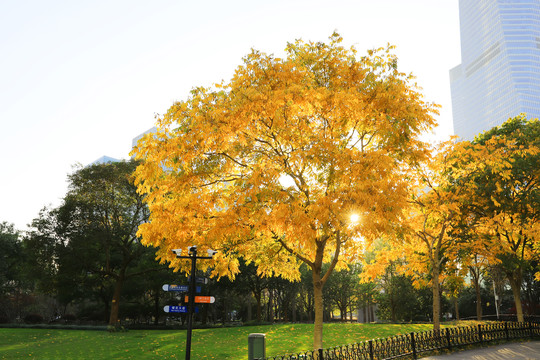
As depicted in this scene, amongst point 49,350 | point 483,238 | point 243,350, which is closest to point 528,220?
point 483,238

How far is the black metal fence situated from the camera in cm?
1266

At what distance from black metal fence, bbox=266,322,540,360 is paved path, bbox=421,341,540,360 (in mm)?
567

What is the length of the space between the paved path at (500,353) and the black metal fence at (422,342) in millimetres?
567

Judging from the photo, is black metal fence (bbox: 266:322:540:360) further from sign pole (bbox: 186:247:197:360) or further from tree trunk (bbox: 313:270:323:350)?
sign pole (bbox: 186:247:197:360)

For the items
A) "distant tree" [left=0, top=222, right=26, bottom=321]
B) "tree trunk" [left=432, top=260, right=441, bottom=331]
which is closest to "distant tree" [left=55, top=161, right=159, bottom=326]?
"distant tree" [left=0, top=222, right=26, bottom=321]

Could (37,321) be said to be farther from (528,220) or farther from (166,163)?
(528,220)

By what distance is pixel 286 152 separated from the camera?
1381 centimetres

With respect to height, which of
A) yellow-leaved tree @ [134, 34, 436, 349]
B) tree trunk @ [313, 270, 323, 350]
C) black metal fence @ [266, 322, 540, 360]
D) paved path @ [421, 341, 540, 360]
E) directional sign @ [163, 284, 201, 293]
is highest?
yellow-leaved tree @ [134, 34, 436, 349]

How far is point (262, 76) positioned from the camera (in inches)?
495

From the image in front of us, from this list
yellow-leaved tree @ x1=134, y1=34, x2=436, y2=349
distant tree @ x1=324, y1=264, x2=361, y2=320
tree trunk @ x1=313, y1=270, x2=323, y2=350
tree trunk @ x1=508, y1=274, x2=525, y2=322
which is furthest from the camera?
distant tree @ x1=324, y1=264, x2=361, y2=320

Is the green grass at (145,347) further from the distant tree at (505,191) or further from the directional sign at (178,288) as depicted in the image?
the distant tree at (505,191)

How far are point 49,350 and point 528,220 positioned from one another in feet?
92.9

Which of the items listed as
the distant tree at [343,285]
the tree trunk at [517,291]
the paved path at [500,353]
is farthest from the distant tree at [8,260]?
the tree trunk at [517,291]

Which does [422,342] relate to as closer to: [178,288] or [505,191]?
[178,288]
